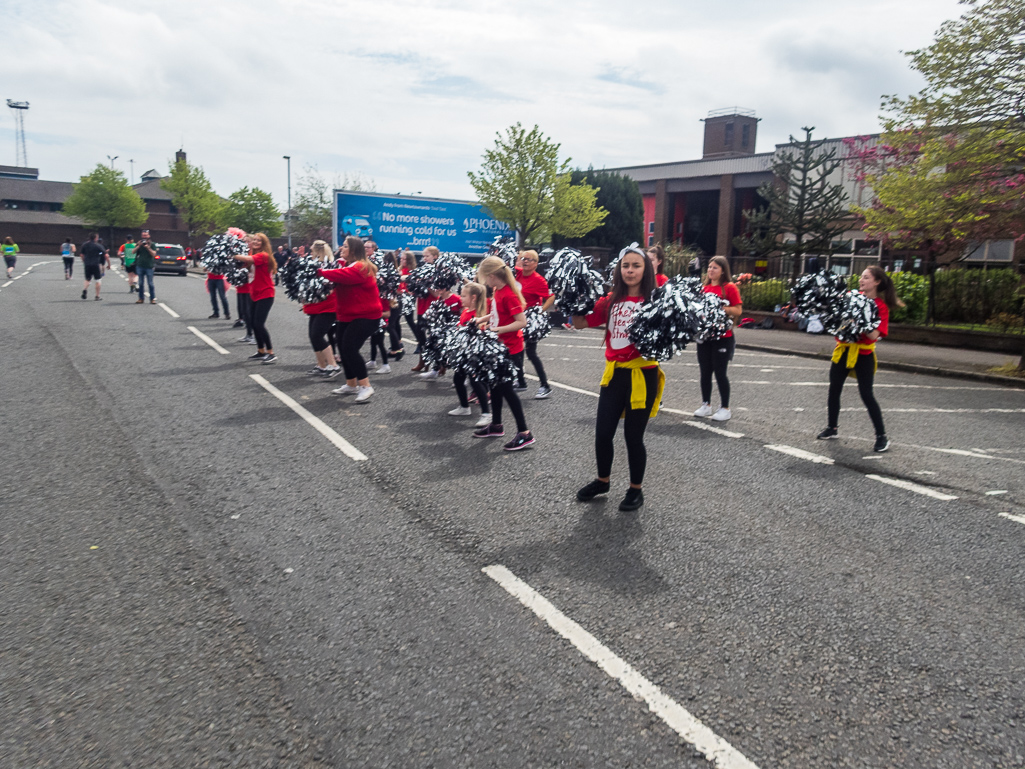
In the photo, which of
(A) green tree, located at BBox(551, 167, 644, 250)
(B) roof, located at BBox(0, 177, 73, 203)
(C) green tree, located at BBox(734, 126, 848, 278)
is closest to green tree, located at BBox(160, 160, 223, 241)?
(B) roof, located at BBox(0, 177, 73, 203)

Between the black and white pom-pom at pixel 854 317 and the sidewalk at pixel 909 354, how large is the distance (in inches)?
282

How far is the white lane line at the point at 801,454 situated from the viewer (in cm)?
669

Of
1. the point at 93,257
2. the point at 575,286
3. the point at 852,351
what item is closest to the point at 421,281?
the point at 575,286

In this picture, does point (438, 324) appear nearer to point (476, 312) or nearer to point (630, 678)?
point (476, 312)

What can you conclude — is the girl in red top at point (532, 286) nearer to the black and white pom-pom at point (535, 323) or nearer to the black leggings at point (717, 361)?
the black and white pom-pom at point (535, 323)

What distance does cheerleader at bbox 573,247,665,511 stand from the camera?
5094mm

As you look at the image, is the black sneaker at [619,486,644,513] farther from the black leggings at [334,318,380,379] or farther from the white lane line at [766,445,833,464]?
the black leggings at [334,318,380,379]

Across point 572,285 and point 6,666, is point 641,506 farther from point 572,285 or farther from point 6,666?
point 6,666

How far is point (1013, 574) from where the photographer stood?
14.0ft

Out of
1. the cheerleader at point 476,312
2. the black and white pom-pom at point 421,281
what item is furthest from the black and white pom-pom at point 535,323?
the black and white pom-pom at point 421,281

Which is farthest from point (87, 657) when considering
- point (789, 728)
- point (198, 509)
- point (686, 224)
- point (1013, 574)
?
point (686, 224)

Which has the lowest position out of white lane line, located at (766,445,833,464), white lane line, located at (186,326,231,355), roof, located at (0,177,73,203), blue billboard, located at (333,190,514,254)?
white lane line, located at (766,445,833,464)

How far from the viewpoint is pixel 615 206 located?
43438 mm

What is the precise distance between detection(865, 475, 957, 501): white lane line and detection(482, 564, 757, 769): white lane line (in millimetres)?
3601
